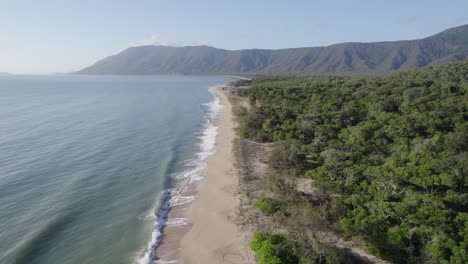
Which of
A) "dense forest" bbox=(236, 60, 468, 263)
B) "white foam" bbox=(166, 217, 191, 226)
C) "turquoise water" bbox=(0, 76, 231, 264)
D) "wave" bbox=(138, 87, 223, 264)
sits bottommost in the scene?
"white foam" bbox=(166, 217, 191, 226)

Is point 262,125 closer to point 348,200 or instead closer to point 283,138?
point 283,138

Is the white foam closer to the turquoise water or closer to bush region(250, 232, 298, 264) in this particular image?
the turquoise water

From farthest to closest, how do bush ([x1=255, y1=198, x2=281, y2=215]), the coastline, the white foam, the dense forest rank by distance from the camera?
bush ([x1=255, y1=198, x2=281, y2=215])
the white foam
the coastline
the dense forest

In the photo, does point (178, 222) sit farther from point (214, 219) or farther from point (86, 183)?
point (86, 183)

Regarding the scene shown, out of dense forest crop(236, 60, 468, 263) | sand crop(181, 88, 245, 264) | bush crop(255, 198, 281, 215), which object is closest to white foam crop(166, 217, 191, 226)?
sand crop(181, 88, 245, 264)

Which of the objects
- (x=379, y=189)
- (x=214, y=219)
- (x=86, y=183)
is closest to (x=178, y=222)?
(x=214, y=219)

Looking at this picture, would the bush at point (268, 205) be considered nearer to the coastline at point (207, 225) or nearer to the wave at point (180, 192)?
the coastline at point (207, 225)

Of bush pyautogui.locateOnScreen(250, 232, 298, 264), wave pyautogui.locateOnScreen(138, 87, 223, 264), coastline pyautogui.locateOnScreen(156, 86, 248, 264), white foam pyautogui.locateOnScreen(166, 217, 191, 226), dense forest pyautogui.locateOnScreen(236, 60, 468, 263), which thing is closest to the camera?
bush pyautogui.locateOnScreen(250, 232, 298, 264)

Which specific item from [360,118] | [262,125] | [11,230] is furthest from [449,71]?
A: [11,230]

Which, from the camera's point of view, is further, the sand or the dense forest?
the sand
